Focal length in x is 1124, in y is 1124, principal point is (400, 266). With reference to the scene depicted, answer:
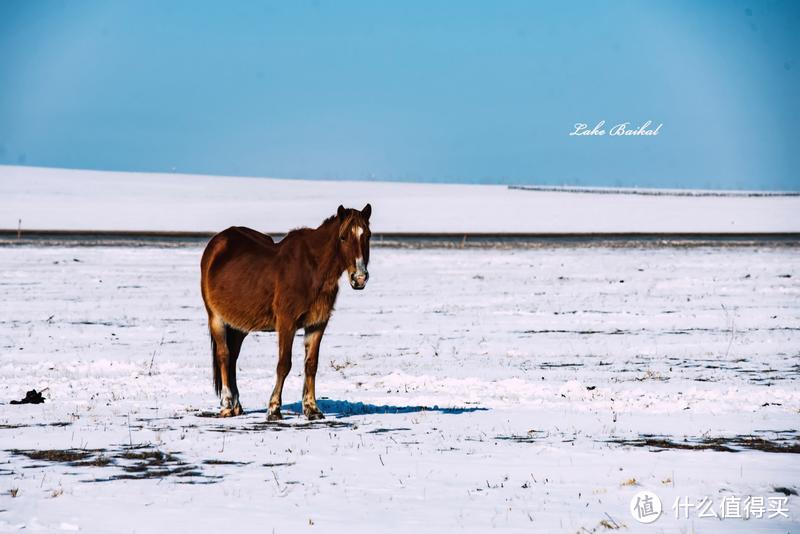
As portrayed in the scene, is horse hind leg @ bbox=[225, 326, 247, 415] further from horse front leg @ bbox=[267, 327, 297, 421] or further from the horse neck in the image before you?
the horse neck

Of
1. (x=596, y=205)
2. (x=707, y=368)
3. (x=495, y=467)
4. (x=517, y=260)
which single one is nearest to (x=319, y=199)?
(x=596, y=205)

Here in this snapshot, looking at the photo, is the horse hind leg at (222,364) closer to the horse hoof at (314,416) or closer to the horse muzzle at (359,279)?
the horse hoof at (314,416)

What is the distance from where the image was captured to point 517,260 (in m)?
44.8

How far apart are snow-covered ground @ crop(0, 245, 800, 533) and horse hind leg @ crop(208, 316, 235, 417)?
360 millimetres

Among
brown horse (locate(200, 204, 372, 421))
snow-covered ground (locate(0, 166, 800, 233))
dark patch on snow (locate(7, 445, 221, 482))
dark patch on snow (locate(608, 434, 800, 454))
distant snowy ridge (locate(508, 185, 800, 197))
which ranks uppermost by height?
distant snowy ridge (locate(508, 185, 800, 197))

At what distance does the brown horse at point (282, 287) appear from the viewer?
13.2 metres

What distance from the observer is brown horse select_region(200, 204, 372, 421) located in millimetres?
13211

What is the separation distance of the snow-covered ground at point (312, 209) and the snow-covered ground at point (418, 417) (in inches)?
1782

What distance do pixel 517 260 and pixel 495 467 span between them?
3467cm

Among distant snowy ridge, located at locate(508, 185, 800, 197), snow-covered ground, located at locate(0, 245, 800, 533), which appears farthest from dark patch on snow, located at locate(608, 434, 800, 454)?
distant snowy ridge, located at locate(508, 185, 800, 197)

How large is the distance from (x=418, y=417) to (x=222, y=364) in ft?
8.58

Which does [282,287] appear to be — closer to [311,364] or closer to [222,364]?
[311,364]

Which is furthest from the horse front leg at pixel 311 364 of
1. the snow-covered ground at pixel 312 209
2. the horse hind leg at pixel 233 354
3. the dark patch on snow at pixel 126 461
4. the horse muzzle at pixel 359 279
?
the snow-covered ground at pixel 312 209

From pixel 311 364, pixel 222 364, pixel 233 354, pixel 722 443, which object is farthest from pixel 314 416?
pixel 722 443
